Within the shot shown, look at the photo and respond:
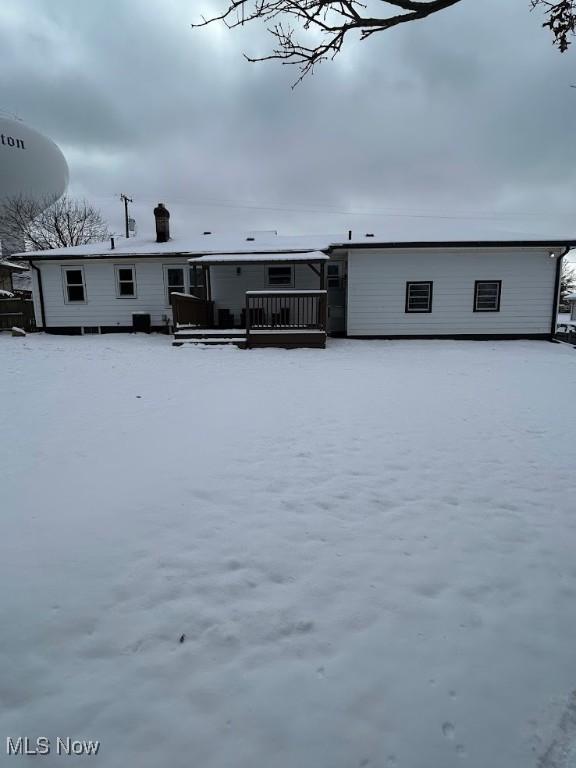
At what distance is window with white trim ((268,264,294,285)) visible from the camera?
15.1m

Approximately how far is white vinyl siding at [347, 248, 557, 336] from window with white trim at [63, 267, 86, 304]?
1073cm

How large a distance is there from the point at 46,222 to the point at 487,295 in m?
32.9

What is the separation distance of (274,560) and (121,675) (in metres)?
1.04

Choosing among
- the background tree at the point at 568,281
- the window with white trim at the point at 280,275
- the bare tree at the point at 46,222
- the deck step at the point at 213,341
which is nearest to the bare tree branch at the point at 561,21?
the deck step at the point at 213,341

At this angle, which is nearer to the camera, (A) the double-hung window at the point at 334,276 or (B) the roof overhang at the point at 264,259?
(B) the roof overhang at the point at 264,259

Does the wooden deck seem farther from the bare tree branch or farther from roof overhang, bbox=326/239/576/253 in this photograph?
the bare tree branch

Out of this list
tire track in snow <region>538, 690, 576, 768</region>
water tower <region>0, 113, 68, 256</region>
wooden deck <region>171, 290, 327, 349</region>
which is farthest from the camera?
water tower <region>0, 113, 68, 256</region>

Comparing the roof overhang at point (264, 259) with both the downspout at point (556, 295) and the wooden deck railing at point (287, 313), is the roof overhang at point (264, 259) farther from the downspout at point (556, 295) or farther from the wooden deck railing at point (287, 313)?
the downspout at point (556, 295)

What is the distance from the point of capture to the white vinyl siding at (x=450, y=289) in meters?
13.4

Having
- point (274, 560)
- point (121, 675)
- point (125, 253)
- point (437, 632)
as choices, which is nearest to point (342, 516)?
point (274, 560)

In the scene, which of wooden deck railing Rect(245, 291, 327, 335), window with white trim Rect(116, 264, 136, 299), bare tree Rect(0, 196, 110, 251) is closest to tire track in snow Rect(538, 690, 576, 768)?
wooden deck railing Rect(245, 291, 327, 335)

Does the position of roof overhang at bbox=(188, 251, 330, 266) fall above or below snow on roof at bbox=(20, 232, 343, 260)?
below

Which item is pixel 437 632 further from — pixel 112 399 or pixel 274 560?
pixel 112 399

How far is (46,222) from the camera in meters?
30.9
